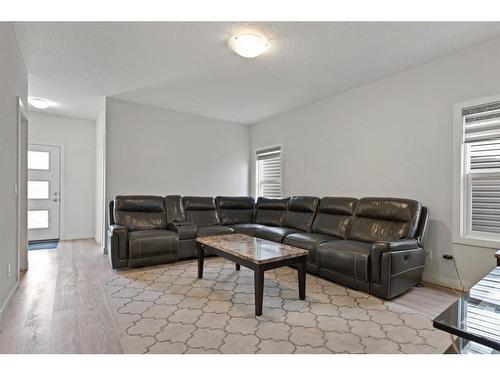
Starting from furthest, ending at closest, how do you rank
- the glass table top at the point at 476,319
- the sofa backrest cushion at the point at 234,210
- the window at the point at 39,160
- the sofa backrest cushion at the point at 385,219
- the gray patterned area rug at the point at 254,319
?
the window at the point at 39,160 → the sofa backrest cushion at the point at 234,210 → the sofa backrest cushion at the point at 385,219 → the gray patterned area rug at the point at 254,319 → the glass table top at the point at 476,319

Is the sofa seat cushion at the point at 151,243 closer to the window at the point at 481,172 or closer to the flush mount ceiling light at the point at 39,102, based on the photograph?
the flush mount ceiling light at the point at 39,102

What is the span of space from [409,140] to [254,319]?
281 centimetres

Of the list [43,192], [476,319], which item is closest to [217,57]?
[476,319]

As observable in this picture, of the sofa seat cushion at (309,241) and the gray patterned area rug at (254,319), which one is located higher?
the sofa seat cushion at (309,241)

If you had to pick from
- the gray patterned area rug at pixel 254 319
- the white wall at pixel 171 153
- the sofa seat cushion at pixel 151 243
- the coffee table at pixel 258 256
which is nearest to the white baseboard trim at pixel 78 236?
the white wall at pixel 171 153

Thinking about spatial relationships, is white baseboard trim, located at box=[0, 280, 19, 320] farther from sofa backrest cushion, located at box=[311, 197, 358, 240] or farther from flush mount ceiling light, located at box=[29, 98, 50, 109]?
sofa backrest cushion, located at box=[311, 197, 358, 240]

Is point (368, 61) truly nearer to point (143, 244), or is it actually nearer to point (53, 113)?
point (143, 244)

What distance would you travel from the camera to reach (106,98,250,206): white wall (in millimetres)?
4500

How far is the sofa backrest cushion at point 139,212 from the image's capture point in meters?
4.03

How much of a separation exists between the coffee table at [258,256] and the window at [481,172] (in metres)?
1.86

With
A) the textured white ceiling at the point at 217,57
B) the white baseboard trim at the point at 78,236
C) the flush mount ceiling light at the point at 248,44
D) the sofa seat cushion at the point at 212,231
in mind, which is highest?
the textured white ceiling at the point at 217,57

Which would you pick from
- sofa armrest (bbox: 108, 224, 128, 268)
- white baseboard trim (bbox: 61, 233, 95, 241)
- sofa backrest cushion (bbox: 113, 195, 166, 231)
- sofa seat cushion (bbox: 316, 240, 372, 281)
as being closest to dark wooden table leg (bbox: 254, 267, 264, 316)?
sofa seat cushion (bbox: 316, 240, 372, 281)
